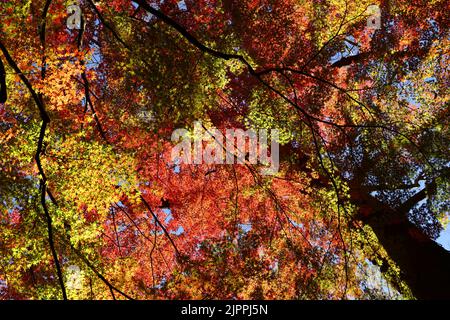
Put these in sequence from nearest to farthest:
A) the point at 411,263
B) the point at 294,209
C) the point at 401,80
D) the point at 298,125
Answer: the point at 411,263
the point at 298,125
the point at 401,80
the point at 294,209

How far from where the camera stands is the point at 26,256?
8.53 m

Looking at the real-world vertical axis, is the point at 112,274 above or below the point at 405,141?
below

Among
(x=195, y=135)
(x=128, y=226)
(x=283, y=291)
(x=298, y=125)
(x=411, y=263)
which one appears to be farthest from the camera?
(x=128, y=226)

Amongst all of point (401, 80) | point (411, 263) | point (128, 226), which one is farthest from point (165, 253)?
point (401, 80)

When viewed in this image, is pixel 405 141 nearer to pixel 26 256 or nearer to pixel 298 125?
pixel 298 125

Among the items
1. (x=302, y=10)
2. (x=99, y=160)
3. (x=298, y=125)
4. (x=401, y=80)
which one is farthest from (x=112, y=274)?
(x=302, y=10)

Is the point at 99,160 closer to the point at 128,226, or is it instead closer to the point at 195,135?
the point at 195,135

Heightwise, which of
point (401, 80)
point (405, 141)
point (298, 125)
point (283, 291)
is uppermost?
point (401, 80)

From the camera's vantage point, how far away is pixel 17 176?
8.99m

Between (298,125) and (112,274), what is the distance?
734 centimetres

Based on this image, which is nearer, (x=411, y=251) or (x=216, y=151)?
(x=411, y=251)

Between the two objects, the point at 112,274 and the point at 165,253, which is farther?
the point at 165,253

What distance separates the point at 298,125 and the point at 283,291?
617 centimetres

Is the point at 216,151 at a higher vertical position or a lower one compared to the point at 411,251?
higher
